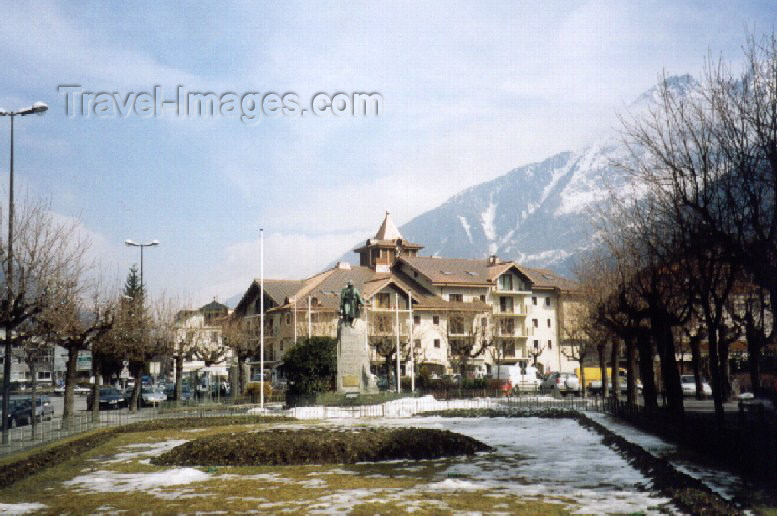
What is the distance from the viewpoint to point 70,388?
31531 mm

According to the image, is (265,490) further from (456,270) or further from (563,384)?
(456,270)

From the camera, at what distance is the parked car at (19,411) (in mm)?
37594

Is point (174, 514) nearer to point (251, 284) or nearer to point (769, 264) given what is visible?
point (769, 264)

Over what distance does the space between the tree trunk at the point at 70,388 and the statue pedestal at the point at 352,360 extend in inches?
523

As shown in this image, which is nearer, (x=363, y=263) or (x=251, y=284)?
(x=251, y=284)

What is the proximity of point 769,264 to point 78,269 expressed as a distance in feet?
82.3

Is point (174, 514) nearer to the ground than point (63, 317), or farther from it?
nearer to the ground

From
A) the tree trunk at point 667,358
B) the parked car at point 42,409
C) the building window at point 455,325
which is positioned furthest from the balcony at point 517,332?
the tree trunk at point 667,358

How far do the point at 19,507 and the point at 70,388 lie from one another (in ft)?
63.3

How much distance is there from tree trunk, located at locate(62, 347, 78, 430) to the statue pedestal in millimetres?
13282

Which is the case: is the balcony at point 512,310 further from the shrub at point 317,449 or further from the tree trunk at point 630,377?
the shrub at point 317,449

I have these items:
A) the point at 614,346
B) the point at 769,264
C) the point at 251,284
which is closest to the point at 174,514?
the point at 769,264

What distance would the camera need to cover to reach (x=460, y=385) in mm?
48125

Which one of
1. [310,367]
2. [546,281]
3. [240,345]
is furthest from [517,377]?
[546,281]
